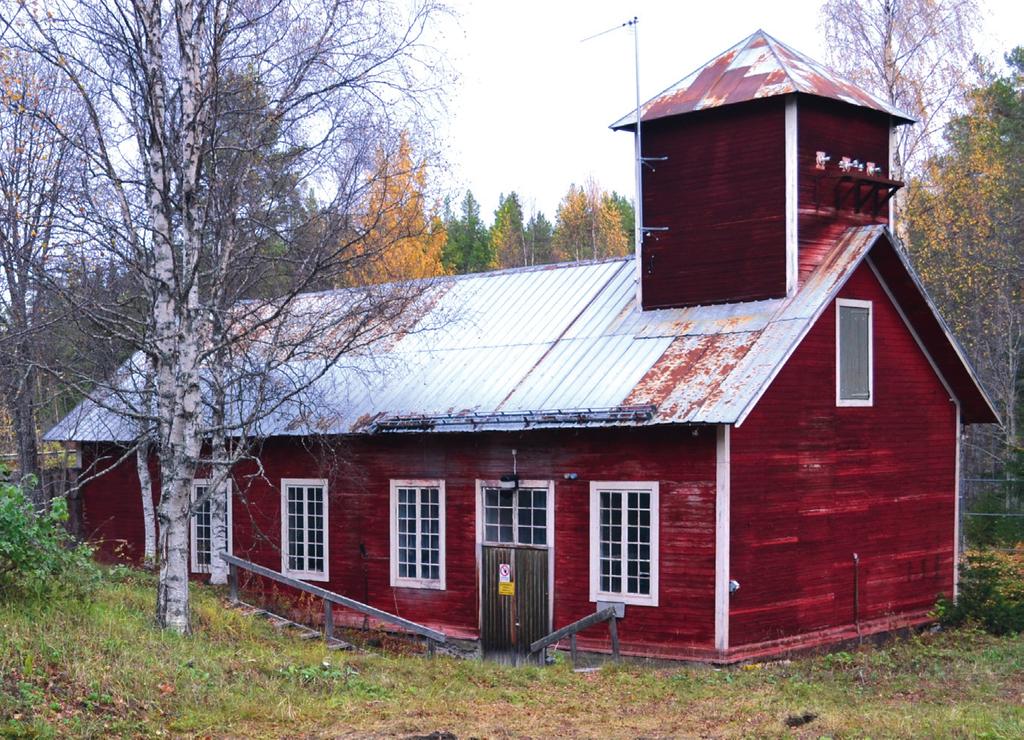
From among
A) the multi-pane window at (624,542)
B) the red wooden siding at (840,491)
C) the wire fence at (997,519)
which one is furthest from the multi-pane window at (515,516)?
the wire fence at (997,519)

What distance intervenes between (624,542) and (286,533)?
746cm

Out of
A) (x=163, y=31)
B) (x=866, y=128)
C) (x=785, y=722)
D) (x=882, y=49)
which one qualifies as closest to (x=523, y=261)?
(x=882, y=49)

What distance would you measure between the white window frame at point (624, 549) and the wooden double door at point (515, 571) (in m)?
0.85

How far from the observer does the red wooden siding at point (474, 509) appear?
1750 cm

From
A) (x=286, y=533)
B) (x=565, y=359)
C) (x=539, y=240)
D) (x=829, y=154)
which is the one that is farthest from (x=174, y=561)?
(x=539, y=240)

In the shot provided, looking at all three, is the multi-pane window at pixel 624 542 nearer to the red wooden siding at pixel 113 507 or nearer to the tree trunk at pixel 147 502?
the tree trunk at pixel 147 502

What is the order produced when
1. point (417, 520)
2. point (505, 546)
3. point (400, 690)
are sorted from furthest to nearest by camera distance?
point (417, 520) → point (505, 546) → point (400, 690)

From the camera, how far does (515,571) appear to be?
19.5 meters

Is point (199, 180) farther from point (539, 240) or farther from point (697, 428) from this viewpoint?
point (539, 240)

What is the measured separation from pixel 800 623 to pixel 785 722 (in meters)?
5.91

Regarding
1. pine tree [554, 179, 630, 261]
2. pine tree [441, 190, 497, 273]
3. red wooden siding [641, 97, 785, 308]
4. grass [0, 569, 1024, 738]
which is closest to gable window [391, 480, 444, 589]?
grass [0, 569, 1024, 738]

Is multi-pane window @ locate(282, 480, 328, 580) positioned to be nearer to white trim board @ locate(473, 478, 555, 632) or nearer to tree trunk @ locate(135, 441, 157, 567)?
tree trunk @ locate(135, 441, 157, 567)

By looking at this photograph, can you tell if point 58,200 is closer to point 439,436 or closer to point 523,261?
point 439,436

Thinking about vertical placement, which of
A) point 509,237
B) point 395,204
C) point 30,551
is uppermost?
point 509,237
